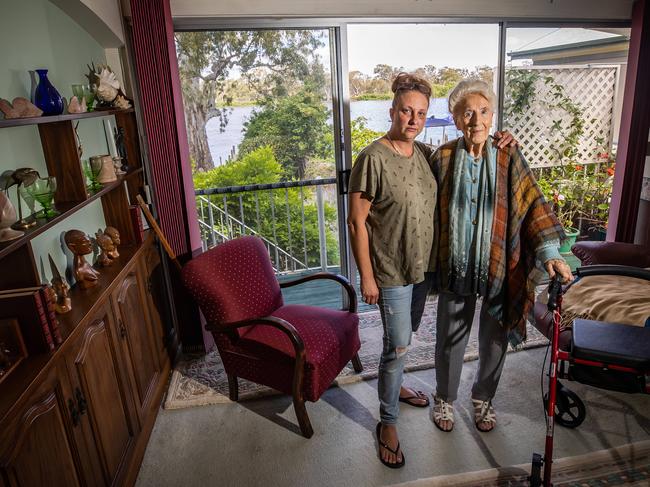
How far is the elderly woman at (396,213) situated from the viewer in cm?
176

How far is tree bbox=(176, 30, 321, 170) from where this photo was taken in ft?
9.49

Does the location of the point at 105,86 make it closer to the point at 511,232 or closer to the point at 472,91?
the point at 472,91

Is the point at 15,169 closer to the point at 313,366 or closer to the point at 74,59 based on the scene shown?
the point at 74,59

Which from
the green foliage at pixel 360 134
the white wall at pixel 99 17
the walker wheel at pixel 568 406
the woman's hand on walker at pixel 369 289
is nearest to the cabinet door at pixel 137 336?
the woman's hand on walker at pixel 369 289

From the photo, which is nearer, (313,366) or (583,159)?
(313,366)

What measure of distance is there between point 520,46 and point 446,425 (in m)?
2.81

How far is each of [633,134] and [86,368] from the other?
3737 mm

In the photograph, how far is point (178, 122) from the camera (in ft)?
8.76

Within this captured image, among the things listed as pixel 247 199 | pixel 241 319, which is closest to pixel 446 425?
pixel 241 319

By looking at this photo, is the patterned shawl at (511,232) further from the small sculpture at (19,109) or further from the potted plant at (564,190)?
the potted plant at (564,190)

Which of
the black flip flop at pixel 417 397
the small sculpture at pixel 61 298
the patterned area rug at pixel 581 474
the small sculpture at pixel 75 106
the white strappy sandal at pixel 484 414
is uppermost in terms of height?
the small sculpture at pixel 75 106

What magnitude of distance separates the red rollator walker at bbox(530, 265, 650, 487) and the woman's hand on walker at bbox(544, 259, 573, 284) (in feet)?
0.10

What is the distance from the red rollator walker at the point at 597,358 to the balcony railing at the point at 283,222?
6.89ft

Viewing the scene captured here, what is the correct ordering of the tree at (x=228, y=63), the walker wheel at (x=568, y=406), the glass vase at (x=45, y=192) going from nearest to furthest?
1. the glass vase at (x=45, y=192)
2. the walker wheel at (x=568, y=406)
3. the tree at (x=228, y=63)
